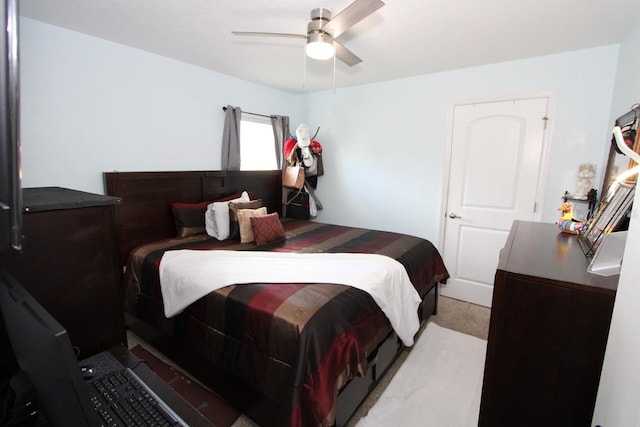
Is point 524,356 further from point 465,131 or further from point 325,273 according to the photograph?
point 465,131

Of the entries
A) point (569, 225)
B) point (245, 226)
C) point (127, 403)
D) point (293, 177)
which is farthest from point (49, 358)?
point (293, 177)

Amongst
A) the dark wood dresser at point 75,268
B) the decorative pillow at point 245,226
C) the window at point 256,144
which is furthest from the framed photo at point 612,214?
the window at point 256,144

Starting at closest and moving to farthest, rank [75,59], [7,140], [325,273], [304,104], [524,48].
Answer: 1. [7,140]
2. [325,273]
3. [75,59]
4. [524,48]
5. [304,104]

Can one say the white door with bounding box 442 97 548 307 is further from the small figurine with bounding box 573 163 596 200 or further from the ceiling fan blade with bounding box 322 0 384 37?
the ceiling fan blade with bounding box 322 0 384 37

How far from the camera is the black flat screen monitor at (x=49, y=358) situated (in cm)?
56

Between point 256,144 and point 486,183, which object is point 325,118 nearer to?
point 256,144

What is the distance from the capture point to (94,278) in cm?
106

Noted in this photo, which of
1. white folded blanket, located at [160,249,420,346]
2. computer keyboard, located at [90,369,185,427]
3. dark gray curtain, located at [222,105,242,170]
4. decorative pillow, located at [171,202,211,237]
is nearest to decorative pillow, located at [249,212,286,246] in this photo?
white folded blanket, located at [160,249,420,346]

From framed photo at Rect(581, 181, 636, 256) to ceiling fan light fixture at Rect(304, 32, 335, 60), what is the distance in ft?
5.48

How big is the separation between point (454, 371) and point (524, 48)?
267 centimetres

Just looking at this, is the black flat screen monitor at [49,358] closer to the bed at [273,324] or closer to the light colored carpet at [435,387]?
the bed at [273,324]

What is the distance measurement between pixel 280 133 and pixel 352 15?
241cm

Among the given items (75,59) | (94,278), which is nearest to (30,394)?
(94,278)

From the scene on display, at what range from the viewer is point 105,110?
8.21ft
